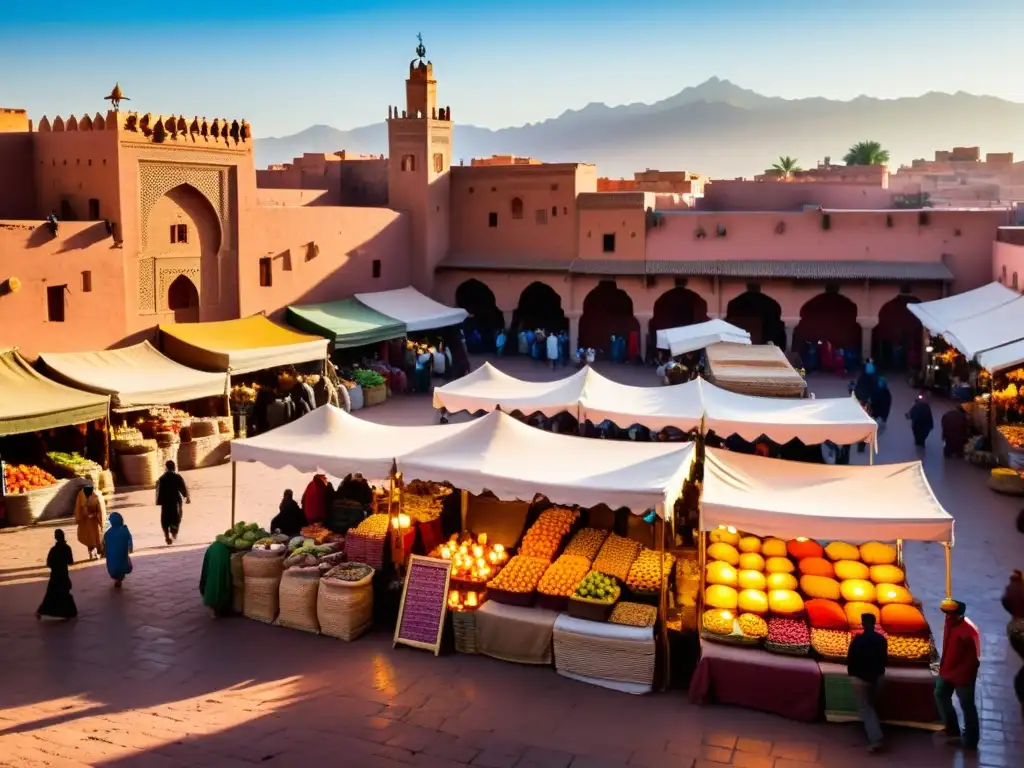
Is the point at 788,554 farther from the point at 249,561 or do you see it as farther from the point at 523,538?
the point at 249,561

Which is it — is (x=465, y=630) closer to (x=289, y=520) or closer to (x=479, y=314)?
(x=289, y=520)

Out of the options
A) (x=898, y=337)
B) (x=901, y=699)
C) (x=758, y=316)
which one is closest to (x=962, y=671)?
(x=901, y=699)

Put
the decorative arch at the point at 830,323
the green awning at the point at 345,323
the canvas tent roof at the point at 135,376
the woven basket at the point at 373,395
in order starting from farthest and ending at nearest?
the decorative arch at the point at 830,323 < the green awning at the point at 345,323 < the woven basket at the point at 373,395 < the canvas tent roof at the point at 135,376

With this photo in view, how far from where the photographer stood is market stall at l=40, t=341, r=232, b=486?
1556 cm

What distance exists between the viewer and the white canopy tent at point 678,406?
480 inches

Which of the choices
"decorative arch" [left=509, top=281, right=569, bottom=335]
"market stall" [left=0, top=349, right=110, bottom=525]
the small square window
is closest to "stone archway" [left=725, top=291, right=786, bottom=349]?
"decorative arch" [left=509, top=281, right=569, bottom=335]

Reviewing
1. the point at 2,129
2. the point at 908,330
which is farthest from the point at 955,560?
the point at 2,129

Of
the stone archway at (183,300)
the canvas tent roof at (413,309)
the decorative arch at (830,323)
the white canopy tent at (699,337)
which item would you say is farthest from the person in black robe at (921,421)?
the stone archway at (183,300)

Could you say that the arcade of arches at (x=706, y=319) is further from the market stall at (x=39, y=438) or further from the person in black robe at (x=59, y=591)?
the person in black robe at (x=59, y=591)

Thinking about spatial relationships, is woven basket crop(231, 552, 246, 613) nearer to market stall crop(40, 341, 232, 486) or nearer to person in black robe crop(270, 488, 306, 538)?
person in black robe crop(270, 488, 306, 538)

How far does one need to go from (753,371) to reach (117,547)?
353 inches

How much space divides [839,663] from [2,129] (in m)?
18.9

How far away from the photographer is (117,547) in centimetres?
1097

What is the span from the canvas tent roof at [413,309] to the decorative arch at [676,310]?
5.82 meters
